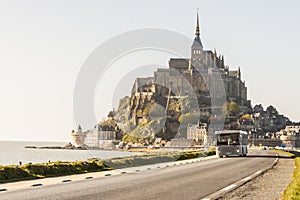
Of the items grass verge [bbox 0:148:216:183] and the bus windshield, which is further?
the bus windshield

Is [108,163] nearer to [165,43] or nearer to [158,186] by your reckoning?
[158,186]

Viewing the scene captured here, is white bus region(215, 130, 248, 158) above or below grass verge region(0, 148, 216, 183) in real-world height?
above

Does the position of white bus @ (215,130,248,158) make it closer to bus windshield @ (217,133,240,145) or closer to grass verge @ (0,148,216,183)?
bus windshield @ (217,133,240,145)

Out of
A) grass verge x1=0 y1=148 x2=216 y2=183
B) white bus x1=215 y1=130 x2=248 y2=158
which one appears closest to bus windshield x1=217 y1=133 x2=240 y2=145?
white bus x1=215 y1=130 x2=248 y2=158

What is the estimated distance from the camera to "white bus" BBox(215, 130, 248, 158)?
205ft

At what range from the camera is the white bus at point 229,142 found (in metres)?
62.3

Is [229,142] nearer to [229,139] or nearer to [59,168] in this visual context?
[229,139]

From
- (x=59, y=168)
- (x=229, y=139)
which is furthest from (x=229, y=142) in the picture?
(x=59, y=168)

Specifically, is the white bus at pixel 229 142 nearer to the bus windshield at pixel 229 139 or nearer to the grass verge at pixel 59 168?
the bus windshield at pixel 229 139

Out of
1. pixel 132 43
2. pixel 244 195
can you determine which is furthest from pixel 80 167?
pixel 132 43

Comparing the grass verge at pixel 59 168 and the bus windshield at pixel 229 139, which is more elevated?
the bus windshield at pixel 229 139

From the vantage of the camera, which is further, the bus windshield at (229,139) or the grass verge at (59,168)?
the bus windshield at (229,139)

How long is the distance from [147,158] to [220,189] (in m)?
25.2

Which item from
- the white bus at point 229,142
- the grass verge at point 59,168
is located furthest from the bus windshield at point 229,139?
the grass verge at point 59,168
